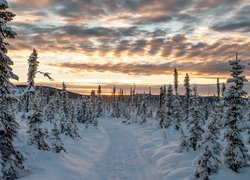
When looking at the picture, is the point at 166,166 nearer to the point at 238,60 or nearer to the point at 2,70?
the point at 238,60

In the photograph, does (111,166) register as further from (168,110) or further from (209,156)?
(168,110)

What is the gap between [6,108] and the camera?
1683 centimetres

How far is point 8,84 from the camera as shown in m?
16.7

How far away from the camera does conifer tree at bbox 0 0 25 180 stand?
52.9 feet

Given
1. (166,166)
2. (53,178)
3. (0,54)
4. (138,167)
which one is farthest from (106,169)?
(0,54)

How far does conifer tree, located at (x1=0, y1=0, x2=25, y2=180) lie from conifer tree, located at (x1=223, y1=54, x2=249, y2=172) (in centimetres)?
1369

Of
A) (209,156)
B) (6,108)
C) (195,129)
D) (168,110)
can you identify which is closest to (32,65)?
(168,110)

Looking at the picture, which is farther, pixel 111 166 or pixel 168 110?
pixel 168 110

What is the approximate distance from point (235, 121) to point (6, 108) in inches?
584

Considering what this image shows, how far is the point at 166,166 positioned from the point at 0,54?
15.7 meters

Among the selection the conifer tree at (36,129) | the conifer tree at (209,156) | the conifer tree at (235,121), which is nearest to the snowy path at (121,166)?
the conifer tree at (36,129)

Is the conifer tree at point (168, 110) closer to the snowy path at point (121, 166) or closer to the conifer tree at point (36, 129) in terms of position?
the snowy path at point (121, 166)

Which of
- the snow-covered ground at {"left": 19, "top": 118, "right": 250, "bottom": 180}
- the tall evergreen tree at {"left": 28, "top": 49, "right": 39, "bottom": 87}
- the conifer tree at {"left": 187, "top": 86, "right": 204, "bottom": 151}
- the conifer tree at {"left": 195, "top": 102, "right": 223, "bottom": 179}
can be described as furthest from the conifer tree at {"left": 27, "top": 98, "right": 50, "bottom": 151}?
the tall evergreen tree at {"left": 28, "top": 49, "right": 39, "bottom": 87}

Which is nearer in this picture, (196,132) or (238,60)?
(238,60)
